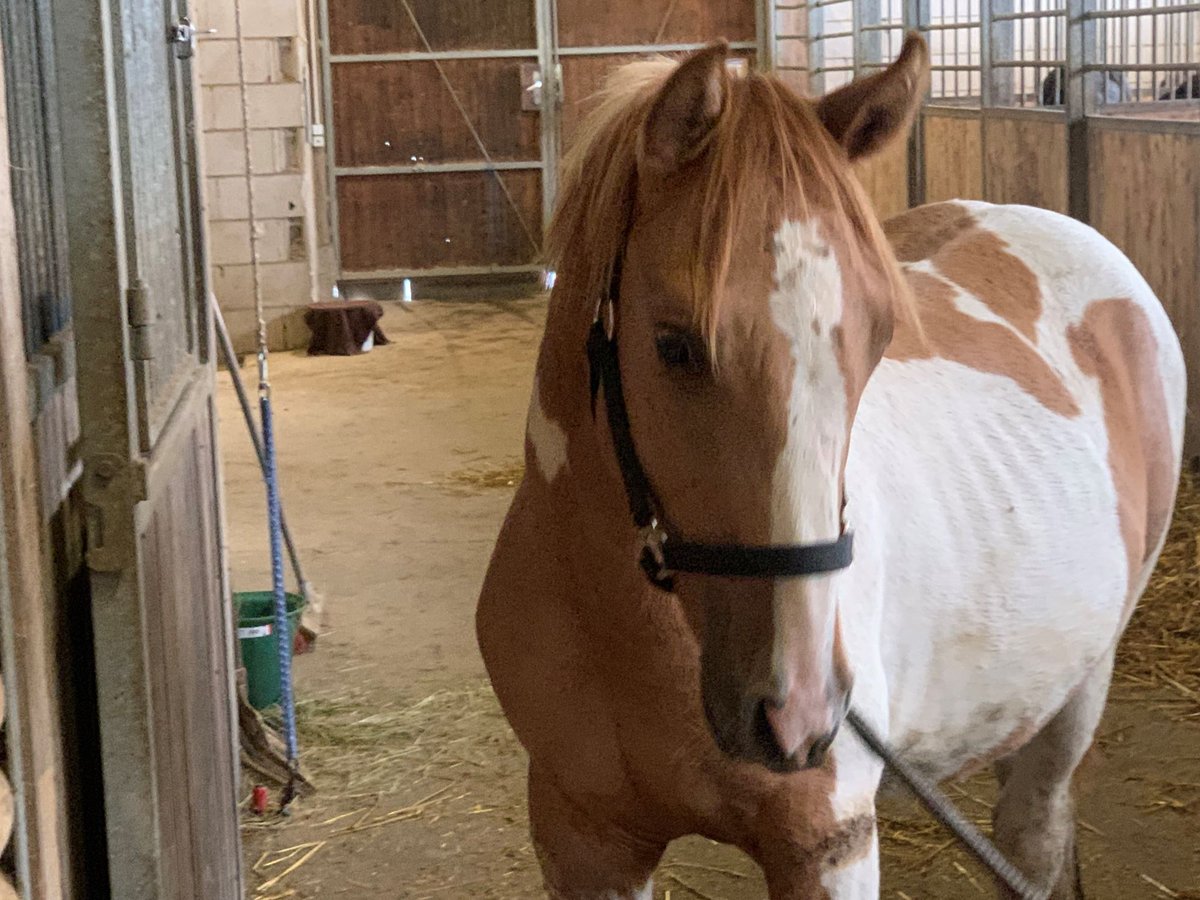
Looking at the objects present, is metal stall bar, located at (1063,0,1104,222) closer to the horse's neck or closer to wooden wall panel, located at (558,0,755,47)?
the horse's neck

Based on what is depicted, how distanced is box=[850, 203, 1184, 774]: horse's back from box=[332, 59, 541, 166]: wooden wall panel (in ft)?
27.0

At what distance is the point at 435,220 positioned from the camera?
10.5 m

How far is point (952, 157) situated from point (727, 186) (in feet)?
21.5

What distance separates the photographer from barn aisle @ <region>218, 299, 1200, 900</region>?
262cm

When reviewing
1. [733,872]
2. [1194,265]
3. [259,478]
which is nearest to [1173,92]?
[1194,265]

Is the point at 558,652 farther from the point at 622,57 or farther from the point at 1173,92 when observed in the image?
the point at 622,57

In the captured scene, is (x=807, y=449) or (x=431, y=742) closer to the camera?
(x=807, y=449)

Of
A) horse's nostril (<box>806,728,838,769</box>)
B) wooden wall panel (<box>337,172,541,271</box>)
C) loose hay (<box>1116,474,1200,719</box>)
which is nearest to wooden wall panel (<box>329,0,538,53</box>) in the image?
wooden wall panel (<box>337,172,541,271</box>)

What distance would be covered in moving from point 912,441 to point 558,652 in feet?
1.97

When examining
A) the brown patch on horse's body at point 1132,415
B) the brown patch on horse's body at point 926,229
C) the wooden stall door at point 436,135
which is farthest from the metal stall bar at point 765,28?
the brown patch on horse's body at point 1132,415

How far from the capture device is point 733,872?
8.61 feet

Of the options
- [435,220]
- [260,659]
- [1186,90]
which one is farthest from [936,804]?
[435,220]

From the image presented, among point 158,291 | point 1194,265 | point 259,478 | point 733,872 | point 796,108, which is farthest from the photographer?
point 259,478

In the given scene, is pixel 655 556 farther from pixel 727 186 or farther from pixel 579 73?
pixel 579 73
